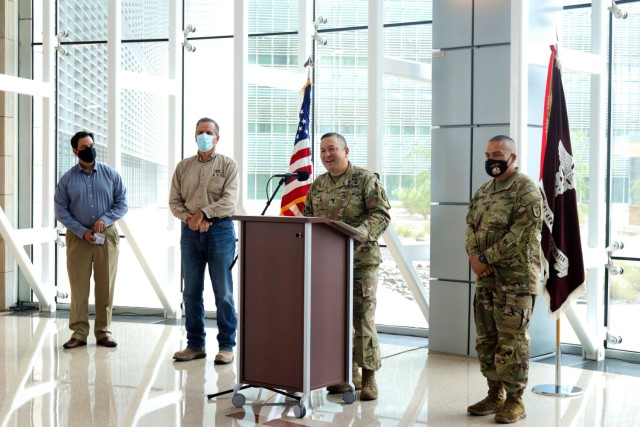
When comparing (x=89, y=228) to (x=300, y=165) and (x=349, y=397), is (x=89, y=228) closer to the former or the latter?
(x=300, y=165)

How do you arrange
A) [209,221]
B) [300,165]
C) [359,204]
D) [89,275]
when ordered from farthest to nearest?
[89,275] → [300,165] → [209,221] → [359,204]

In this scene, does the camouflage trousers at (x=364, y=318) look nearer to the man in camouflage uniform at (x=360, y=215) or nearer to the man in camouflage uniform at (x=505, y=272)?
the man in camouflage uniform at (x=360, y=215)

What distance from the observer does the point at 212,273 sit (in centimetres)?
650

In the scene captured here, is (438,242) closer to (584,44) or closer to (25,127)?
(584,44)

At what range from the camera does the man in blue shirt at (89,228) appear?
7.11 meters

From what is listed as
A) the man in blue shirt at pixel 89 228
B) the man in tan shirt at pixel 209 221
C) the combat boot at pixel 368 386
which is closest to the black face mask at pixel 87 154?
the man in blue shirt at pixel 89 228

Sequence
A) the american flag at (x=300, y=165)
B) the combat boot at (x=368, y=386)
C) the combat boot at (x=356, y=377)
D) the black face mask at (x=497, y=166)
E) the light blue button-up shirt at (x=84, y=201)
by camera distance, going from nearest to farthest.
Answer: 1. the black face mask at (x=497, y=166)
2. the combat boot at (x=368, y=386)
3. the combat boot at (x=356, y=377)
4. the american flag at (x=300, y=165)
5. the light blue button-up shirt at (x=84, y=201)

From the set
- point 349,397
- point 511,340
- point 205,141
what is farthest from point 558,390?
point 205,141

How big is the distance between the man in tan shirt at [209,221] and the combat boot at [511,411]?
87.8 inches

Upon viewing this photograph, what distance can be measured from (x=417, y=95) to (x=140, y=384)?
368 centimetres

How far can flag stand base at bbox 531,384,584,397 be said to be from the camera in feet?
18.4

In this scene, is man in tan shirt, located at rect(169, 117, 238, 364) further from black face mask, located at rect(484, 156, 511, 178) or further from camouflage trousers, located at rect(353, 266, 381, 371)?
black face mask, located at rect(484, 156, 511, 178)

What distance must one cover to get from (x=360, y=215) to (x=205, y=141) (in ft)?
4.95

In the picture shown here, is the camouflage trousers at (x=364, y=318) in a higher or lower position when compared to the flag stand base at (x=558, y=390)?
higher
